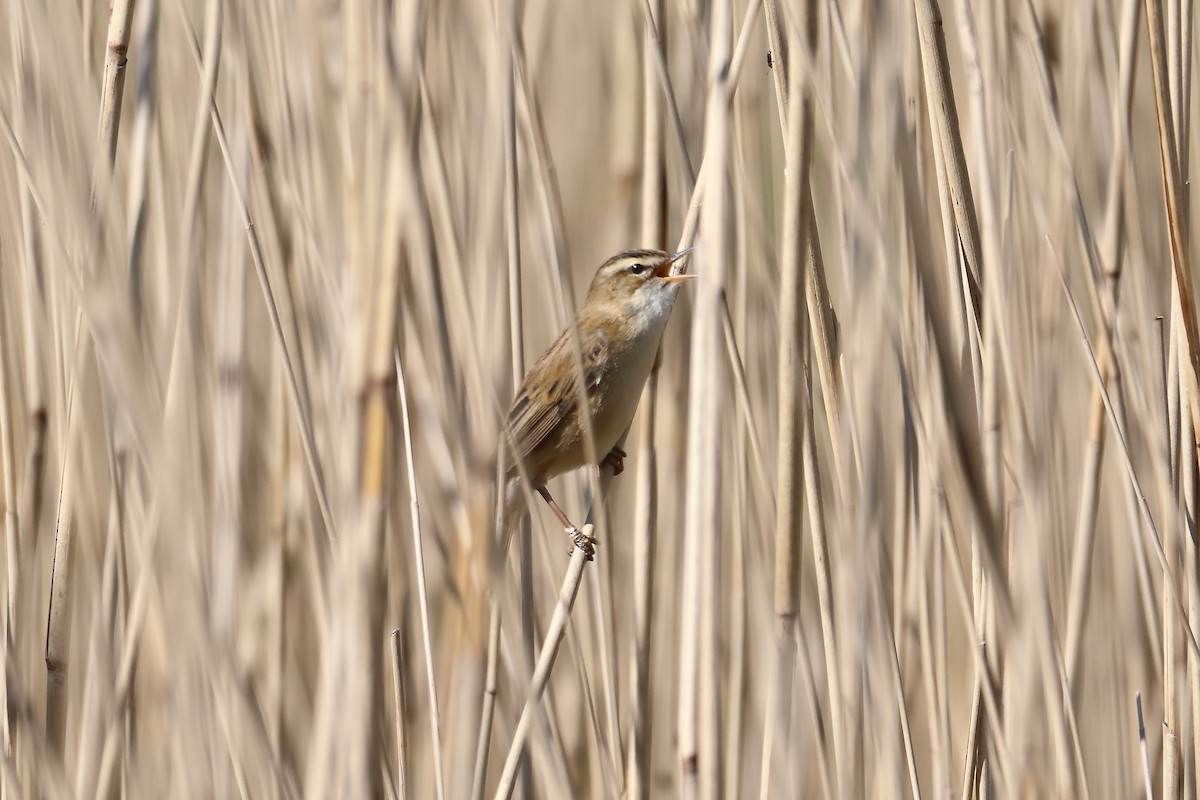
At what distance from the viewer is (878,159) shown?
1492 millimetres

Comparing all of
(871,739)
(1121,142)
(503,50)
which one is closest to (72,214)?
(503,50)

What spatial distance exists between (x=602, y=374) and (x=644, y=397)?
1.85 feet

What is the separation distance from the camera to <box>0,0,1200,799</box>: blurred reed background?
1.48 meters

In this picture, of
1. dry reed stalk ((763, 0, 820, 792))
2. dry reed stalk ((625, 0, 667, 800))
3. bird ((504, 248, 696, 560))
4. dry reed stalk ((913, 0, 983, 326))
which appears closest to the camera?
dry reed stalk ((763, 0, 820, 792))

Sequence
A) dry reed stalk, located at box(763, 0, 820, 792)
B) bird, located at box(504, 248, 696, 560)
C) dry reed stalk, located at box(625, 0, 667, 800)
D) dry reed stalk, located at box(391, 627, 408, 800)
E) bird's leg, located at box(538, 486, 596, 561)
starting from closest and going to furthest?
dry reed stalk, located at box(763, 0, 820, 792)
dry reed stalk, located at box(391, 627, 408, 800)
dry reed stalk, located at box(625, 0, 667, 800)
bird's leg, located at box(538, 486, 596, 561)
bird, located at box(504, 248, 696, 560)

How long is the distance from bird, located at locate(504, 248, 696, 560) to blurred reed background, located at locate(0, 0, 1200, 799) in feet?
0.49

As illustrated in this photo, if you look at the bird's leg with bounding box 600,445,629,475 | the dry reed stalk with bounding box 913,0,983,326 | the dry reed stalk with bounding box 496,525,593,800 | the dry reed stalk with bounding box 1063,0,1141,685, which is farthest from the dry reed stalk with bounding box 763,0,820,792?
the bird's leg with bounding box 600,445,629,475

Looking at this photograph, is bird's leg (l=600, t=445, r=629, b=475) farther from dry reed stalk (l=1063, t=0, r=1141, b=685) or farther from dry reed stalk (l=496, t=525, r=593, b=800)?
dry reed stalk (l=1063, t=0, r=1141, b=685)

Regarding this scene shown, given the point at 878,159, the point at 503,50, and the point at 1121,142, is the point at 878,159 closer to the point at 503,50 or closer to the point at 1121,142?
the point at 503,50

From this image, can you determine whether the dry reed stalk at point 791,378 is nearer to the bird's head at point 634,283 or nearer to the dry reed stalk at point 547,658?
the dry reed stalk at point 547,658

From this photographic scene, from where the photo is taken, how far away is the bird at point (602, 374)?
2752mm

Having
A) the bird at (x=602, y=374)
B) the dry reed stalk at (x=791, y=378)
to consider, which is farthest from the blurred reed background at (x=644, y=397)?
the bird at (x=602, y=374)

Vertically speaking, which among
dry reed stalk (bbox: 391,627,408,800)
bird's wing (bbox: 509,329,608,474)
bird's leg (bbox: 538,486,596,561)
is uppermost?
bird's wing (bbox: 509,329,608,474)

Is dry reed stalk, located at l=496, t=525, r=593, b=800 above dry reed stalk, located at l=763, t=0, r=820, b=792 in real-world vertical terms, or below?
below
